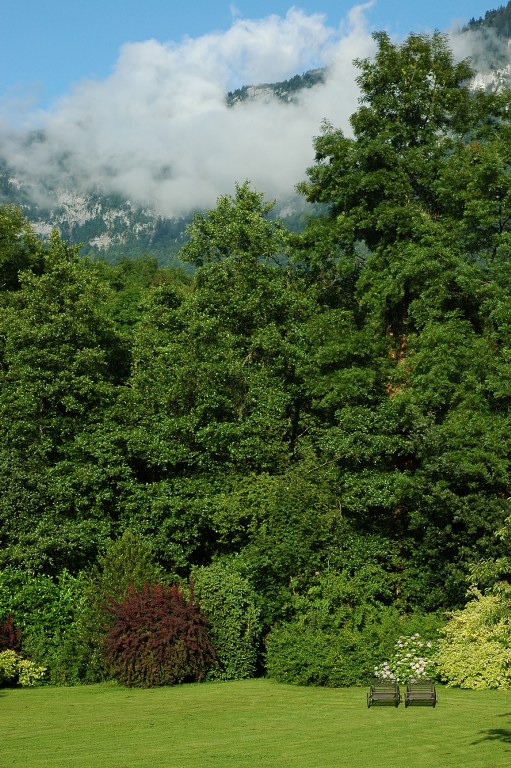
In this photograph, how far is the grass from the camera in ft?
43.4

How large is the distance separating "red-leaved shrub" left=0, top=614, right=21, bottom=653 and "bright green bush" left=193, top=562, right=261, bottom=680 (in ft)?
18.8

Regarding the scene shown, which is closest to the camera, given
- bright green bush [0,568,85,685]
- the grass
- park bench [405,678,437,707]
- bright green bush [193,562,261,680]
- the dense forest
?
the grass

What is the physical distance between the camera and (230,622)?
23828 mm

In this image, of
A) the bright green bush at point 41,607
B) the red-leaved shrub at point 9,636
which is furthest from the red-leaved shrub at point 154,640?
the red-leaved shrub at point 9,636

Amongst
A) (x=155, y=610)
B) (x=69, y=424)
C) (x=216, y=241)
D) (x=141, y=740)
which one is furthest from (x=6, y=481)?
(x=141, y=740)

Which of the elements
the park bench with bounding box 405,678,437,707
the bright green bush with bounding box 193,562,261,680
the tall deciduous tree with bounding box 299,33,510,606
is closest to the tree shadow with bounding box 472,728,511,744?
the park bench with bounding box 405,678,437,707

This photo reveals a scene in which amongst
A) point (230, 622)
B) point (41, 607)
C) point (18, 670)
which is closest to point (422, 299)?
point (230, 622)

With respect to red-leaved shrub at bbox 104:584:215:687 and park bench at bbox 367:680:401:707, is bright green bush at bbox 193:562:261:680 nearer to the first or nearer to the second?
red-leaved shrub at bbox 104:584:215:687

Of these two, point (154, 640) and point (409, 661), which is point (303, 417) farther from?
point (154, 640)

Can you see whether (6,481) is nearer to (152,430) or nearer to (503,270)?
(152,430)

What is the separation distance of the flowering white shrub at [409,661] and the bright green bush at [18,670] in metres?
9.78

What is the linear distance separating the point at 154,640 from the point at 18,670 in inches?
194

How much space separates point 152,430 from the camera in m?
29.8

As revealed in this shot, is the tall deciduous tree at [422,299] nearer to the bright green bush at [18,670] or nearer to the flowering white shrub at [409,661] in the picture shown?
the flowering white shrub at [409,661]
